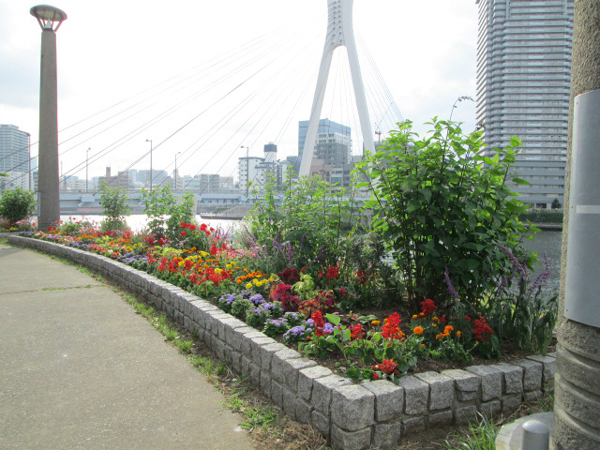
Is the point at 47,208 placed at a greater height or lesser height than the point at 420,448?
greater

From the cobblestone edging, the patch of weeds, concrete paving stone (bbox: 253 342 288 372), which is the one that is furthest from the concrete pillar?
concrete paving stone (bbox: 253 342 288 372)

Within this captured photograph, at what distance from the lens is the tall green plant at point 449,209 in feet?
8.94

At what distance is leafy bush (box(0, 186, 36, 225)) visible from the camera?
12352 millimetres

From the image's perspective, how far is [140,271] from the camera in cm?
503

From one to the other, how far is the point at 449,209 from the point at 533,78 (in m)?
27.8

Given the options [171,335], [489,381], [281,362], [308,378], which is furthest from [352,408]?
[171,335]

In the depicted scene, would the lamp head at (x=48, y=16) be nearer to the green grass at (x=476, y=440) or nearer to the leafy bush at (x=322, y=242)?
the leafy bush at (x=322, y=242)

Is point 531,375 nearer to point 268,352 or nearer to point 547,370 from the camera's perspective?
point 547,370

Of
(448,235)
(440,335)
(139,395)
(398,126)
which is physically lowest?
(139,395)

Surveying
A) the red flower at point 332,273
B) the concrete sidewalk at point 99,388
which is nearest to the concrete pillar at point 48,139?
the concrete sidewalk at point 99,388

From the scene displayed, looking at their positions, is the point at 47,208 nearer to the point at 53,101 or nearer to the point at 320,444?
the point at 53,101

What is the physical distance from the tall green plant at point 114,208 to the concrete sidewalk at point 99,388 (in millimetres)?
5481

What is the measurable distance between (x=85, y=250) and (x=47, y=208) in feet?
16.2

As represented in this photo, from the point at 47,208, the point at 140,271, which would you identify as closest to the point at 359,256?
the point at 140,271
